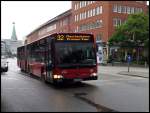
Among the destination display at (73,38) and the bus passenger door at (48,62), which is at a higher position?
the destination display at (73,38)

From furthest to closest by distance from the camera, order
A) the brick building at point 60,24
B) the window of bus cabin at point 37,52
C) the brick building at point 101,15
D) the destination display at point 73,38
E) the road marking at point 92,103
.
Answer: the brick building at point 60,24, the brick building at point 101,15, the window of bus cabin at point 37,52, the destination display at point 73,38, the road marking at point 92,103

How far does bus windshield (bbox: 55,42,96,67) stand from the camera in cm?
1956

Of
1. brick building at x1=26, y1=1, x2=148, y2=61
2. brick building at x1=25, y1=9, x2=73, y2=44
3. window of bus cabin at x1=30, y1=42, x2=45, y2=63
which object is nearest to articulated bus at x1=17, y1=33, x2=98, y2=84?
window of bus cabin at x1=30, y1=42, x2=45, y2=63

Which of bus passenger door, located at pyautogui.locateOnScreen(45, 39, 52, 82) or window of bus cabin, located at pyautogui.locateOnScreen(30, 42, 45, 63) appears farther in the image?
window of bus cabin, located at pyautogui.locateOnScreen(30, 42, 45, 63)

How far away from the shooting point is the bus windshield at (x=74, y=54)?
19562mm

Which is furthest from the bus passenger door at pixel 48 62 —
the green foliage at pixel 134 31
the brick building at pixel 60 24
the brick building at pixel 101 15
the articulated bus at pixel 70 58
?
the brick building at pixel 60 24

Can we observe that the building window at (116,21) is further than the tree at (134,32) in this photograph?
Answer: Yes

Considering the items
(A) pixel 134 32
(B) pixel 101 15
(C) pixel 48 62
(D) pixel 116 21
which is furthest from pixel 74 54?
(D) pixel 116 21

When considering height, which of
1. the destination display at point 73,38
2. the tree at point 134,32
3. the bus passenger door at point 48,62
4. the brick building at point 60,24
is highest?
the brick building at point 60,24

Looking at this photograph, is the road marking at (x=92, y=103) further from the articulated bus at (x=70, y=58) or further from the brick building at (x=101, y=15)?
→ the brick building at (x=101, y=15)

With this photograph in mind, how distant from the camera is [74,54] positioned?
19781mm

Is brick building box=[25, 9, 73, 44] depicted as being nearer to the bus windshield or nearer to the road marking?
the bus windshield

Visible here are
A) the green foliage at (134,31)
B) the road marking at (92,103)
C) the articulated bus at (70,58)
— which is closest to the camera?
the road marking at (92,103)

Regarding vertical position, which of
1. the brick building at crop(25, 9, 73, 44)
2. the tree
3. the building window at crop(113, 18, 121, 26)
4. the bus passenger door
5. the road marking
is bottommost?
the road marking
